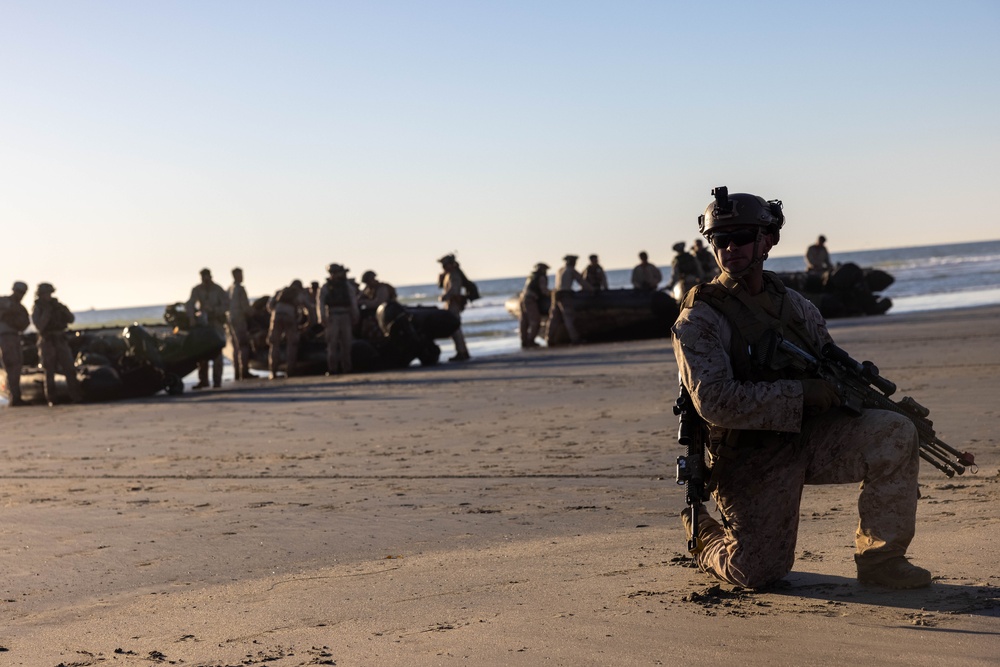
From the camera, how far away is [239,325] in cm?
2373

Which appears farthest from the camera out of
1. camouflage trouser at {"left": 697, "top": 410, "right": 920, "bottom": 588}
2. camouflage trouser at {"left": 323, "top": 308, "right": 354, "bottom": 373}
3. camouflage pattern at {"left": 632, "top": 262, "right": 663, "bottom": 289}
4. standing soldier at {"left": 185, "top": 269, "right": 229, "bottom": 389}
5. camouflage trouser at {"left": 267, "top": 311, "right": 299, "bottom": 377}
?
camouflage pattern at {"left": 632, "top": 262, "right": 663, "bottom": 289}

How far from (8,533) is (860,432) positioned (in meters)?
5.19

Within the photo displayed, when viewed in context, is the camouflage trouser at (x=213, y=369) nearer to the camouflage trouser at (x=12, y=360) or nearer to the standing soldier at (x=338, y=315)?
the standing soldier at (x=338, y=315)

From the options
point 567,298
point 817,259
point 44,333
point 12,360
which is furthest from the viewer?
→ point 817,259

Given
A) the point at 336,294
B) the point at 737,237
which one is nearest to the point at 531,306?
the point at 336,294

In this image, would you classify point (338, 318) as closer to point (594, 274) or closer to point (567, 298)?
point (567, 298)

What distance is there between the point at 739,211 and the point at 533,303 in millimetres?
24197

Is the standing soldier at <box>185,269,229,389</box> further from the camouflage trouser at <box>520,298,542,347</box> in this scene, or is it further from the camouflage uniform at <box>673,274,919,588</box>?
the camouflage uniform at <box>673,274,919,588</box>

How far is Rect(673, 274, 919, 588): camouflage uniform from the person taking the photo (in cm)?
486

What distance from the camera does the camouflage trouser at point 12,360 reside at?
2041cm

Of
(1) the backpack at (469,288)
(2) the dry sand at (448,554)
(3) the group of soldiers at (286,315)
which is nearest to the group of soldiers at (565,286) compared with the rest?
(1) the backpack at (469,288)

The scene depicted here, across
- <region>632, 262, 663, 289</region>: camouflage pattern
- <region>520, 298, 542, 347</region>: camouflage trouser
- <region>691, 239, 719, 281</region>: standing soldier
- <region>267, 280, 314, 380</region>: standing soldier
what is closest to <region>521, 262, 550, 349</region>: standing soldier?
<region>520, 298, 542, 347</region>: camouflage trouser

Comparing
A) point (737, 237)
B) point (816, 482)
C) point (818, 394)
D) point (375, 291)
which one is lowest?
point (816, 482)

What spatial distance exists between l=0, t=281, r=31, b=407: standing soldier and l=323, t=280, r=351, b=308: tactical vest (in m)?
4.65
